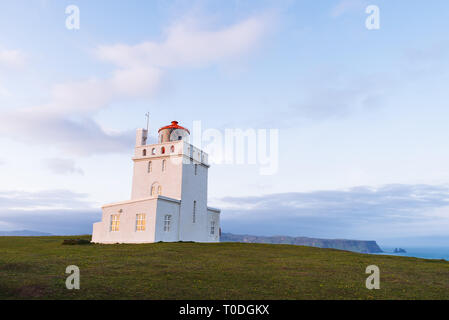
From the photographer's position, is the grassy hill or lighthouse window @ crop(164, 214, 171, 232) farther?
lighthouse window @ crop(164, 214, 171, 232)

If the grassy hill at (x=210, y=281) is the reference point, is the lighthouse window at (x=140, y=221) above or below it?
above

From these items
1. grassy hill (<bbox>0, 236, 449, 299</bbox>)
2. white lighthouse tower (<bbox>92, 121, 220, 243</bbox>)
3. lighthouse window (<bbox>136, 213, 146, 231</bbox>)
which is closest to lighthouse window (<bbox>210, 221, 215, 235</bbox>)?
white lighthouse tower (<bbox>92, 121, 220, 243</bbox>)

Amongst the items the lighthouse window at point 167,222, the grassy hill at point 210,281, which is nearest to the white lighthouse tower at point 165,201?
the lighthouse window at point 167,222

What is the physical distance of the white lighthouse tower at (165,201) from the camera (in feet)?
102

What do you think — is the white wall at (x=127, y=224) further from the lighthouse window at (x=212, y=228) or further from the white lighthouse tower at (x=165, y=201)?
the lighthouse window at (x=212, y=228)

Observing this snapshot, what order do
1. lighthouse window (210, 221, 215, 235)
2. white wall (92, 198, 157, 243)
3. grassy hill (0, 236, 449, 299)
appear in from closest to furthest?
1. grassy hill (0, 236, 449, 299)
2. white wall (92, 198, 157, 243)
3. lighthouse window (210, 221, 215, 235)

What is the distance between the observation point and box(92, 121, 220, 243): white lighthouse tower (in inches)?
1224

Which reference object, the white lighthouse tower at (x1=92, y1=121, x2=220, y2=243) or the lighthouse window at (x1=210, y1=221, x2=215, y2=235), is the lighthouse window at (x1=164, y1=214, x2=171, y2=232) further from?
the lighthouse window at (x1=210, y1=221, x2=215, y2=235)

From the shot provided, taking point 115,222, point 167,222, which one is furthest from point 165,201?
point 115,222

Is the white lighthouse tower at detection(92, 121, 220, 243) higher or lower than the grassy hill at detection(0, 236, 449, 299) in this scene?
higher

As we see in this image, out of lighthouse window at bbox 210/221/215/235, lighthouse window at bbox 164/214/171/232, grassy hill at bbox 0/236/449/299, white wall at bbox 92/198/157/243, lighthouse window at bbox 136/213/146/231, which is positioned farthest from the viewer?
lighthouse window at bbox 210/221/215/235

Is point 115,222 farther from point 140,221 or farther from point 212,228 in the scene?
point 212,228

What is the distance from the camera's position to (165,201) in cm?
3231
